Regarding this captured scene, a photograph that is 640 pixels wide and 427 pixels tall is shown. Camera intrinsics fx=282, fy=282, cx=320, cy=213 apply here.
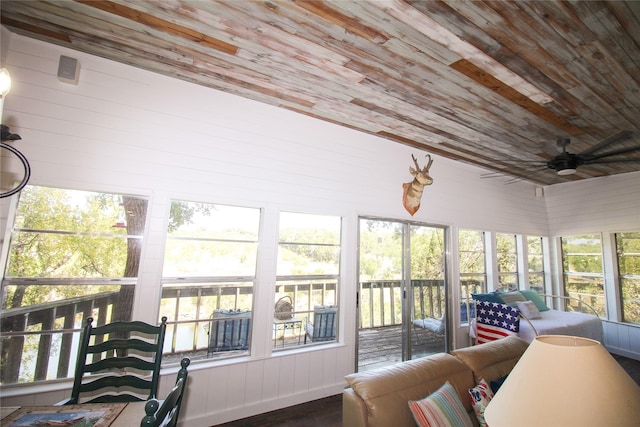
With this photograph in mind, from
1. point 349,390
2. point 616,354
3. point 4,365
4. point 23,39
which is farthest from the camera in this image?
point 616,354

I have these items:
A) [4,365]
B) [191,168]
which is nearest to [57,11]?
[191,168]

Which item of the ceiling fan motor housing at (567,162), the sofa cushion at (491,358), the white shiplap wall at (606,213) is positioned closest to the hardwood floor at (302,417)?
the sofa cushion at (491,358)

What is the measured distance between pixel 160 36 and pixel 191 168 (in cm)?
113

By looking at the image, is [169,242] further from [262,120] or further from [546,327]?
[546,327]

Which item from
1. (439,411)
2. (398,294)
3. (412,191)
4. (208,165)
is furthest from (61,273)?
(412,191)

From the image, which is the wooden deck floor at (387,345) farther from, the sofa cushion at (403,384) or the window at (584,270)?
the window at (584,270)

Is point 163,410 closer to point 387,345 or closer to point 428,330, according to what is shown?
point 387,345

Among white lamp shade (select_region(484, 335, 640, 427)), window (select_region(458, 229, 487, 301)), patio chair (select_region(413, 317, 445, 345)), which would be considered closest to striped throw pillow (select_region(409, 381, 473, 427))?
white lamp shade (select_region(484, 335, 640, 427))

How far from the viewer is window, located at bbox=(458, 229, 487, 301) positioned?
488 centimetres

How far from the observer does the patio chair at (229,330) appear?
2.90m

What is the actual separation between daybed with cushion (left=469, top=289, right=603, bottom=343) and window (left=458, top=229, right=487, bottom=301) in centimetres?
56

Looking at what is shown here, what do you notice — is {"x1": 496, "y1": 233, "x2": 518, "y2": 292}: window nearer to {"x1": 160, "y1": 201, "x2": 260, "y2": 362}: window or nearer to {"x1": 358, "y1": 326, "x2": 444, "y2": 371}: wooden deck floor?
{"x1": 358, "y1": 326, "x2": 444, "y2": 371}: wooden deck floor

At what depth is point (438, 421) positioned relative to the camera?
5.27ft

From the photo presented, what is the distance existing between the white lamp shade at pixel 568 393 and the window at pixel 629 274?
6291mm
